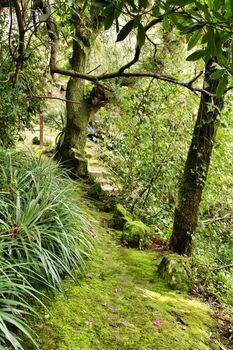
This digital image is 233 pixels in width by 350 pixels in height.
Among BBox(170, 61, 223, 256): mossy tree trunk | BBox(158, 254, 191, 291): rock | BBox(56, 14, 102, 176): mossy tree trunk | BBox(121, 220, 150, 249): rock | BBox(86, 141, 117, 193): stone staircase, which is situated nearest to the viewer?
BBox(158, 254, 191, 291): rock

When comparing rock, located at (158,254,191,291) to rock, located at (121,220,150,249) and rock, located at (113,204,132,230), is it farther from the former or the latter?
rock, located at (113,204,132,230)

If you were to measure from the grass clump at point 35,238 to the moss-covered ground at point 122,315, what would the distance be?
14cm

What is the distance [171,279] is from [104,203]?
92.6 inches

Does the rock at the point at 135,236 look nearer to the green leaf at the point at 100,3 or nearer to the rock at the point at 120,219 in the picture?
the rock at the point at 120,219

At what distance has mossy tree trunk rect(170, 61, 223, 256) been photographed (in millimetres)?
3121

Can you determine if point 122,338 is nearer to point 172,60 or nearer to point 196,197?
point 196,197

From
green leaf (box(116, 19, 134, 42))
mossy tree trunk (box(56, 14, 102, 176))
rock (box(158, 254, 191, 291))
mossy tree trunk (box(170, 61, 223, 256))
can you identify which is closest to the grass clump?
rock (box(158, 254, 191, 291))

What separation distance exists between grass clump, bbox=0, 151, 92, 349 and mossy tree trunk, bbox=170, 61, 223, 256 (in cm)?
95

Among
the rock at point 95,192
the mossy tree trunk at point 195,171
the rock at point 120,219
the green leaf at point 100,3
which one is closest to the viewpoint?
the green leaf at point 100,3

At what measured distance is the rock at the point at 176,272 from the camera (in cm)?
285

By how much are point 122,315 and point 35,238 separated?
2.51 feet

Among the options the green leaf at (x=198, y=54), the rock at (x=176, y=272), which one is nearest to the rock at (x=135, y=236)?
the rock at (x=176, y=272)

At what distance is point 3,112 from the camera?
3.26m

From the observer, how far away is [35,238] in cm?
217
